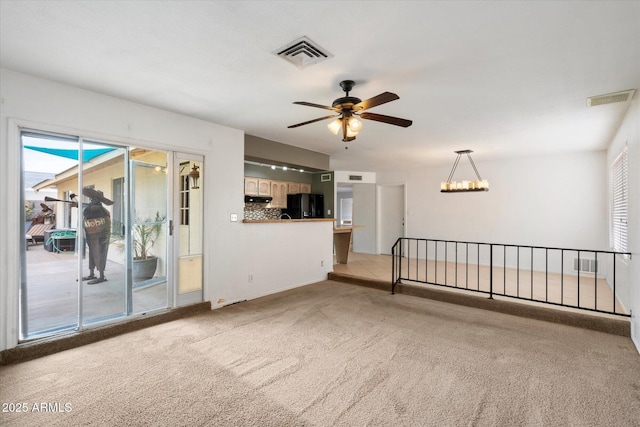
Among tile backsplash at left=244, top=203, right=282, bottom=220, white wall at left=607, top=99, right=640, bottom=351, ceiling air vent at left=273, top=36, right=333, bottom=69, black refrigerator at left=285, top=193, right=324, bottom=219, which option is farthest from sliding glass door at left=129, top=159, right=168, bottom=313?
white wall at left=607, top=99, right=640, bottom=351

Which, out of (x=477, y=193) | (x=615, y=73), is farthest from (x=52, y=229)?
(x=477, y=193)

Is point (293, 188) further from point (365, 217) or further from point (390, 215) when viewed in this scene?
point (390, 215)

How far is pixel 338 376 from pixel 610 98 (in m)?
3.86

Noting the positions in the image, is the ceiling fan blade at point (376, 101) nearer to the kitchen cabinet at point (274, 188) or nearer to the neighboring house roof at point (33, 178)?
the neighboring house roof at point (33, 178)

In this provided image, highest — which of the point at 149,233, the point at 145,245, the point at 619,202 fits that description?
the point at 619,202

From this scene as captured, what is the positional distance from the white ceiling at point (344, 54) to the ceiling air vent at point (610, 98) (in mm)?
102

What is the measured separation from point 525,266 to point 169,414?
697 centimetres

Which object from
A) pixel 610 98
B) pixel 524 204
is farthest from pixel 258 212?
pixel 610 98

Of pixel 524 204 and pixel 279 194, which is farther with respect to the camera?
pixel 279 194

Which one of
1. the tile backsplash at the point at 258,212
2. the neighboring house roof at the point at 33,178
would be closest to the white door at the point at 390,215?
the tile backsplash at the point at 258,212

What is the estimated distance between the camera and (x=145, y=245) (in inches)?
147

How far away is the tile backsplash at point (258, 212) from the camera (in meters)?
7.13

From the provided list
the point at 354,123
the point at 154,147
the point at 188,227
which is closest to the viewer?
the point at 354,123

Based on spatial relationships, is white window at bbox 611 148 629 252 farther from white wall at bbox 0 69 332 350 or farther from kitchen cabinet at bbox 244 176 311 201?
kitchen cabinet at bbox 244 176 311 201
